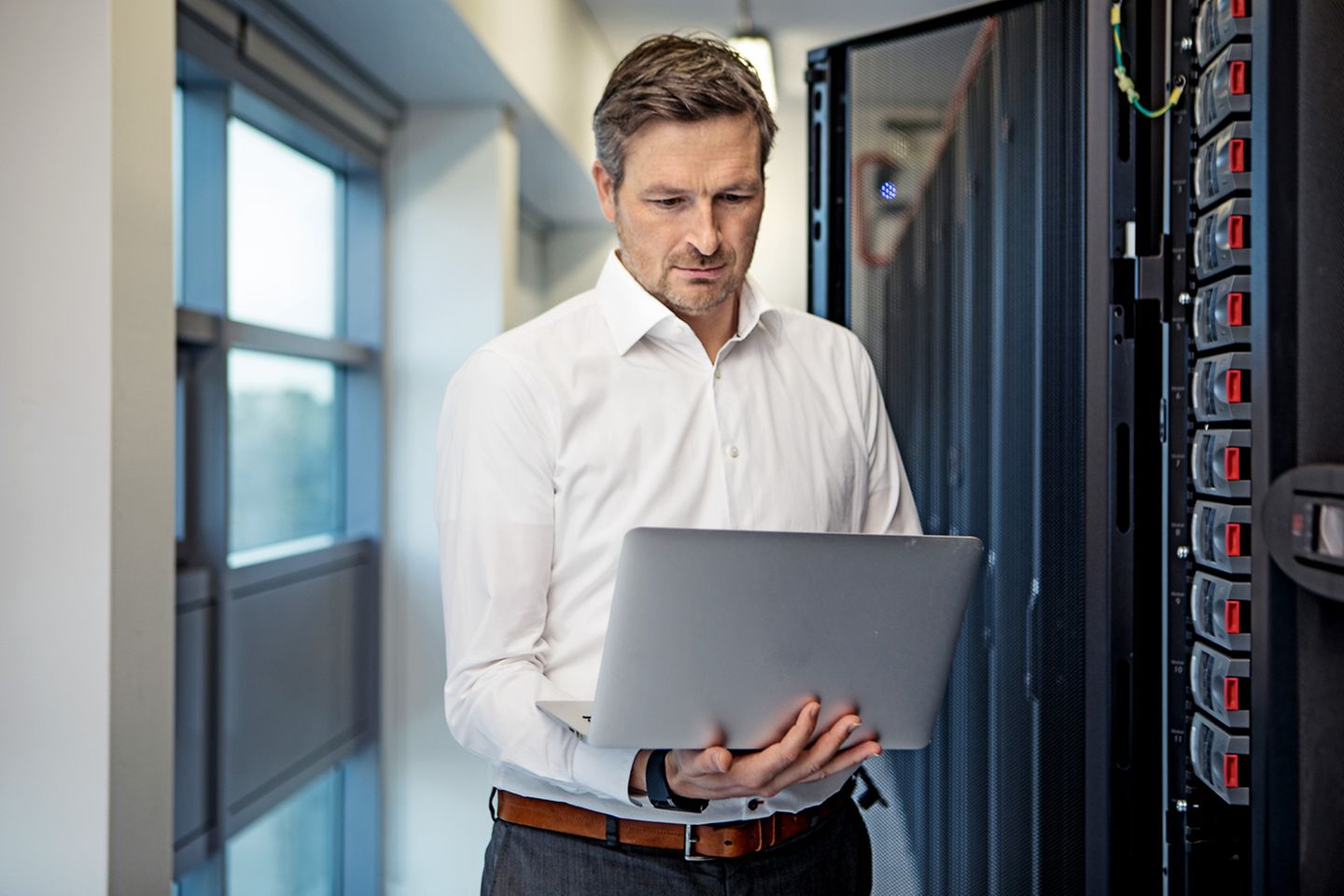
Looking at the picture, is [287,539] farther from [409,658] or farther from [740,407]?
[740,407]

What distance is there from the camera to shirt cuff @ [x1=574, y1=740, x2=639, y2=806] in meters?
1.05

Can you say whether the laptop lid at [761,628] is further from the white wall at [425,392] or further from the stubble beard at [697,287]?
the white wall at [425,392]

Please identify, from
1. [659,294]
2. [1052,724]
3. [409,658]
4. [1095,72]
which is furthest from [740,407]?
[409,658]

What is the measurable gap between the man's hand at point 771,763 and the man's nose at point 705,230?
0.51 meters

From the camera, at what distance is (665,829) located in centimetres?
115

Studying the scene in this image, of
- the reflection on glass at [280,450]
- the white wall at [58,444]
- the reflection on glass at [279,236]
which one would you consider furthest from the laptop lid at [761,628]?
the reflection on glass at [279,236]

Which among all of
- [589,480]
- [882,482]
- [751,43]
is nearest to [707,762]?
[589,480]

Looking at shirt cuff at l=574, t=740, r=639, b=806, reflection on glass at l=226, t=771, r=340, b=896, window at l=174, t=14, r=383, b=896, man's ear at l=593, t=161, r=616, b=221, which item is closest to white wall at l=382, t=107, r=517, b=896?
window at l=174, t=14, r=383, b=896

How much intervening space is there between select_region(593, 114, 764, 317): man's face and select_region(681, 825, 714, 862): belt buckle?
21.7 inches

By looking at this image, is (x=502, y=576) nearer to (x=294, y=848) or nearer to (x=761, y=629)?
(x=761, y=629)

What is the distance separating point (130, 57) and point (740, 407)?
885 millimetres

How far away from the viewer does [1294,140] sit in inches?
28.4

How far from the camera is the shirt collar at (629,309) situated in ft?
4.09

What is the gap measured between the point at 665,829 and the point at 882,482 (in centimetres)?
49
